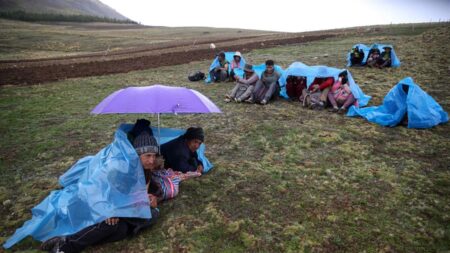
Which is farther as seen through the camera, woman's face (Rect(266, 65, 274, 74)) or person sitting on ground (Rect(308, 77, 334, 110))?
woman's face (Rect(266, 65, 274, 74))

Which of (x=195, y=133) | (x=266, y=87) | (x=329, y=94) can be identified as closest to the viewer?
(x=195, y=133)

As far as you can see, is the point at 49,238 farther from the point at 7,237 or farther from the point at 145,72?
the point at 145,72

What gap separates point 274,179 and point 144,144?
249cm

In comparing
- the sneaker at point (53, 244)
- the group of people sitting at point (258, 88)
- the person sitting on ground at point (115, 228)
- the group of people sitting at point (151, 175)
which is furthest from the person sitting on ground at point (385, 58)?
the sneaker at point (53, 244)

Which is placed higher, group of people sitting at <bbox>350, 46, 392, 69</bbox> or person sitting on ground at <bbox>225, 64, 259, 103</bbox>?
group of people sitting at <bbox>350, 46, 392, 69</bbox>

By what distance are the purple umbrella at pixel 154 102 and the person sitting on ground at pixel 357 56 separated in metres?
12.7

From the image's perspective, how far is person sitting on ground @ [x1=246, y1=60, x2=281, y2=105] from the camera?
10408 mm

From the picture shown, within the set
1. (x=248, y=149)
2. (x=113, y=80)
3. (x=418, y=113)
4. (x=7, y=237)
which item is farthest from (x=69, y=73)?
(x=418, y=113)

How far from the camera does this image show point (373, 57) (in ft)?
49.2

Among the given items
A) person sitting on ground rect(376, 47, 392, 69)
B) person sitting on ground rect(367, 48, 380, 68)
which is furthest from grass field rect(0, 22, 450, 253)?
person sitting on ground rect(367, 48, 380, 68)

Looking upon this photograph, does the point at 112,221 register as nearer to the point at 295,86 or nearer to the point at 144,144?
the point at 144,144

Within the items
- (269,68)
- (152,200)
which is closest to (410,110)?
(269,68)

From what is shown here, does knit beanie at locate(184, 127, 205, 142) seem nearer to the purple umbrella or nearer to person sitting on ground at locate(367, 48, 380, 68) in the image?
the purple umbrella

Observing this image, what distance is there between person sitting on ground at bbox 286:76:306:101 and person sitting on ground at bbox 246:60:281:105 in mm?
372
